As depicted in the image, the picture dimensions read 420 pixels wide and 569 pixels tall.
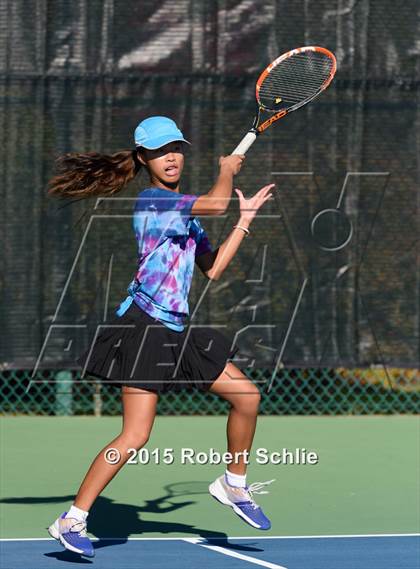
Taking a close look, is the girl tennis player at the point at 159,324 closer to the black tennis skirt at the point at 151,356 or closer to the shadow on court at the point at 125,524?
the black tennis skirt at the point at 151,356

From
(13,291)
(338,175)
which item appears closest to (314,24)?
(338,175)

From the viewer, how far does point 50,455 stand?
7.57 m

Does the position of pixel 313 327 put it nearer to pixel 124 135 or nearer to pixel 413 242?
pixel 413 242

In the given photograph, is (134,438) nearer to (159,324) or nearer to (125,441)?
(125,441)

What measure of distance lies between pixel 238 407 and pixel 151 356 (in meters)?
0.42

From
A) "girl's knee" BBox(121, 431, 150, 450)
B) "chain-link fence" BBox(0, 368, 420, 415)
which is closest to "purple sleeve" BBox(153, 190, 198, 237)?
"girl's knee" BBox(121, 431, 150, 450)

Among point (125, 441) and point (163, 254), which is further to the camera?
point (163, 254)

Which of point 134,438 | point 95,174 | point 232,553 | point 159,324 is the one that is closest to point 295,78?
point 95,174

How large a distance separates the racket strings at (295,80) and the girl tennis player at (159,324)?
1.05 meters

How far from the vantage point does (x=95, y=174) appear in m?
5.47

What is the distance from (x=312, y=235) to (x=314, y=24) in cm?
127

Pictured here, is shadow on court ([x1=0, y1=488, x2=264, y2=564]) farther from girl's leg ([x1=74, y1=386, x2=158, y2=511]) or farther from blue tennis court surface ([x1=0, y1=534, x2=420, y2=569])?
girl's leg ([x1=74, y1=386, x2=158, y2=511])

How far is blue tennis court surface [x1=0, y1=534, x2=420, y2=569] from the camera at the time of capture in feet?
17.3

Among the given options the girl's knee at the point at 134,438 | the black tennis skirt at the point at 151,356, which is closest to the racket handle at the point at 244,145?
the black tennis skirt at the point at 151,356
